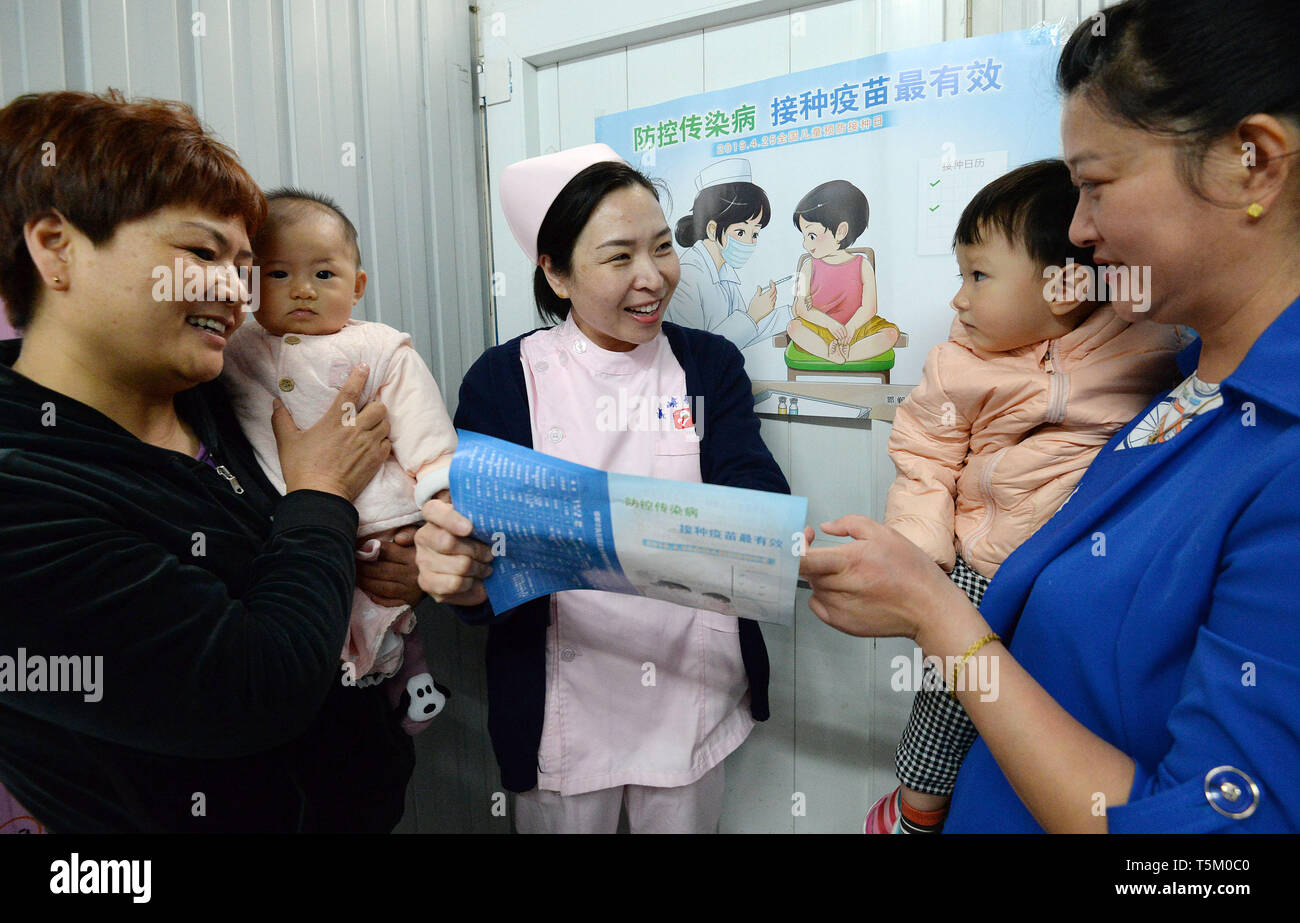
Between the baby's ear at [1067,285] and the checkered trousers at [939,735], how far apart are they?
46cm

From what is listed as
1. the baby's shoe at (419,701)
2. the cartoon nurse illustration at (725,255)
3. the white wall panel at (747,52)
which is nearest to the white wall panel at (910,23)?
the white wall panel at (747,52)

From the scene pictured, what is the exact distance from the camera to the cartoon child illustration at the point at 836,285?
1601 millimetres

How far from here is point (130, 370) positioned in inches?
37.4

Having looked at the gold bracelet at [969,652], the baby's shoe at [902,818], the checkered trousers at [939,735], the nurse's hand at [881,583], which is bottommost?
the baby's shoe at [902,818]

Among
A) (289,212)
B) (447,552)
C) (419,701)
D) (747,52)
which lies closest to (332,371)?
(289,212)

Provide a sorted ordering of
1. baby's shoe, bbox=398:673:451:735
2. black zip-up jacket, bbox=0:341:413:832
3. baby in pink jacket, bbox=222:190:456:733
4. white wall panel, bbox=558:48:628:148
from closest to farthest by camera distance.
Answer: black zip-up jacket, bbox=0:341:413:832
baby in pink jacket, bbox=222:190:456:733
baby's shoe, bbox=398:673:451:735
white wall panel, bbox=558:48:628:148

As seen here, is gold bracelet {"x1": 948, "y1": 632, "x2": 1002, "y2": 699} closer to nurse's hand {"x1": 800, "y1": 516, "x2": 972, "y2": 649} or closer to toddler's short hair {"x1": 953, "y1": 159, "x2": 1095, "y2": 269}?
nurse's hand {"x1": 800, "y1": 516, "x2": 972, "y2": 649}

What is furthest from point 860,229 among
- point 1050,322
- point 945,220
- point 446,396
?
point 446,396

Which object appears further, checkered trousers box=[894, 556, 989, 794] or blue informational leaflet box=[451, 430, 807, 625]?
checkered trousers box=[894, 556, 989, 794]

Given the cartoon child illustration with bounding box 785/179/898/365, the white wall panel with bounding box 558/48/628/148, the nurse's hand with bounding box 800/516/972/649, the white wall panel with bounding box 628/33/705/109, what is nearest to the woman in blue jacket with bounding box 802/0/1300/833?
the nurse's hand with bounding box 800/516/972/649

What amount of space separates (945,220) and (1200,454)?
2.77ft

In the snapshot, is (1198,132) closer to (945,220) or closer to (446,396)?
(945,220)

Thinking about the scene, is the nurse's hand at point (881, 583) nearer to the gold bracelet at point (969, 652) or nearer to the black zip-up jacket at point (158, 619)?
the gold bracelet at point (969, 652)

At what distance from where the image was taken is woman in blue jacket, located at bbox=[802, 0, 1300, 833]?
66 cm
